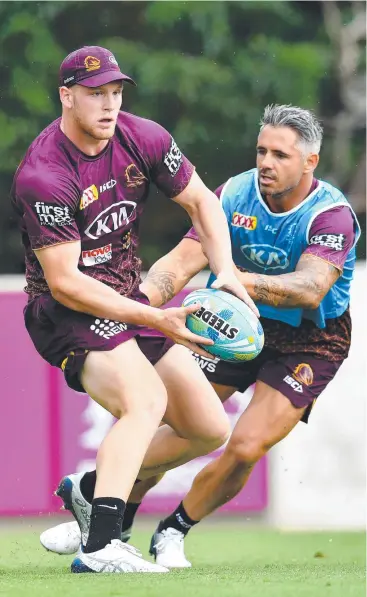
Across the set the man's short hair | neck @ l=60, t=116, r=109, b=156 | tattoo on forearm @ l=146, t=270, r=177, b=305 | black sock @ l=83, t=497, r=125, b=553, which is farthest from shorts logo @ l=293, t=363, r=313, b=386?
neck @ l=60, t=116, r=109, b=156

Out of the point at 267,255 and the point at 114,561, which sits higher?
the point at 267,255

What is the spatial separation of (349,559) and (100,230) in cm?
279

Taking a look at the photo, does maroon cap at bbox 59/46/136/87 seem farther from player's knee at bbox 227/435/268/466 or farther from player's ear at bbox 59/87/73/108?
player's knee at bbox 227/435/268/466

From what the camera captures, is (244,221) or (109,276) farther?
(244,221)

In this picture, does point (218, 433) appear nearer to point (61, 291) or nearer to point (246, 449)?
point (246, 449)

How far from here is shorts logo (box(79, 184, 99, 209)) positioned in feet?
21.5

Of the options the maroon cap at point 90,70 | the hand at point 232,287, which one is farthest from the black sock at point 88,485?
the maroon cap at point 90,70

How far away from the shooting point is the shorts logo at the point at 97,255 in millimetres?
6699

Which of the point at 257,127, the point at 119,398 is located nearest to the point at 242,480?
the point at 119,398

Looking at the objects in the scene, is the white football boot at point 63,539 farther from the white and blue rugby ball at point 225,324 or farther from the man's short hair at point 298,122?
the man's short hair at point 298,122

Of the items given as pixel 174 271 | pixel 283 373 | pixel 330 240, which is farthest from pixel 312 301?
pixel 174 271

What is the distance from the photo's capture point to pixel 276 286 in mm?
7492

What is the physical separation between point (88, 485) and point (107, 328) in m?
1.11

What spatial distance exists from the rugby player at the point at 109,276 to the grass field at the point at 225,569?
0.36 m
